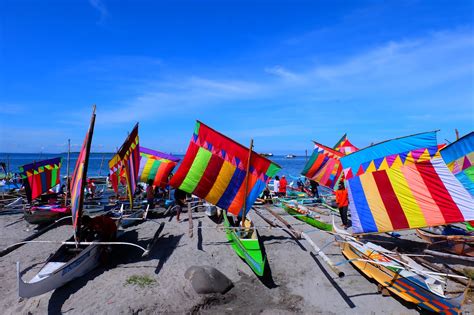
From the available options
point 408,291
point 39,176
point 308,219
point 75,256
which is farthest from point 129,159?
point 408,291

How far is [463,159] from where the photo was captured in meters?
11.6

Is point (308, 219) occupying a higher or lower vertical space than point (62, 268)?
lower

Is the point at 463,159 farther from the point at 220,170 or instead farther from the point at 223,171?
the point at 220,170

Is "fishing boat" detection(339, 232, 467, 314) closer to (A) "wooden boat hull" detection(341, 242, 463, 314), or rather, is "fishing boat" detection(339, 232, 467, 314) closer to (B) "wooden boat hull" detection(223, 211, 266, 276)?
(A) "wooden boat hull" detection(341, 242, 463, 314)

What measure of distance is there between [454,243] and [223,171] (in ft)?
28.7

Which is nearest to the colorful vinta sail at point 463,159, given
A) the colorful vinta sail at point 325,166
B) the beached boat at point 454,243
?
the beached boat at point 454,243

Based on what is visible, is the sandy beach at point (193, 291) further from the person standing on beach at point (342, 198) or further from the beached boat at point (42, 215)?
the beached boat at point (42, 215)

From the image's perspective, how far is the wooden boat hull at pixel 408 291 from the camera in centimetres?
686

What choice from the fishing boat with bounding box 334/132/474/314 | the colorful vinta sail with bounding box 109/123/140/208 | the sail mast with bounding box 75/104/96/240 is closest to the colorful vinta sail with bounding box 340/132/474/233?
the fishing boat with bounding box 334/132/474/314

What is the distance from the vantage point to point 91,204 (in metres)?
21.2

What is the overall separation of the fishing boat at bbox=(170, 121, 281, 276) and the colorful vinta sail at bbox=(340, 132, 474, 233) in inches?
128

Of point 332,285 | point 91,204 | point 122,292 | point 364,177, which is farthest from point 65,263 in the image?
point 91,204

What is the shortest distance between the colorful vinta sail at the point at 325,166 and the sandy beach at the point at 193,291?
19.0 ft

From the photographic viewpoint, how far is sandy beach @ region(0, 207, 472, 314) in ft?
25.9
